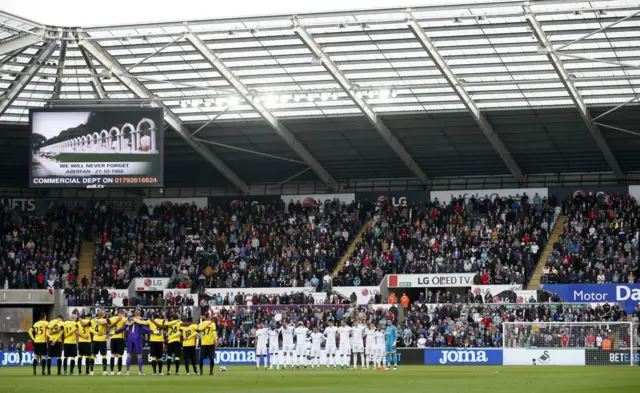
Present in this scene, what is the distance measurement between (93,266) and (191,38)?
2013 centimetres

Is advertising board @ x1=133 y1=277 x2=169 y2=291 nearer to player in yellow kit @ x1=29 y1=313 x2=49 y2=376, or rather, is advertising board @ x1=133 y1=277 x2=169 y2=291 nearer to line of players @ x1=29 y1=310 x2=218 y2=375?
line of players @ x1=29 y1=310 x2=218 y2=375

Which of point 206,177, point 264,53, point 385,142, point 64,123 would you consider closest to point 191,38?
point 264,53

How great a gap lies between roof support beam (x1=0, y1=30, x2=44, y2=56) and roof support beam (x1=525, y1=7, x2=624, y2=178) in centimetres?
2105

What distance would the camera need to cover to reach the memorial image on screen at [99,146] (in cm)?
5131

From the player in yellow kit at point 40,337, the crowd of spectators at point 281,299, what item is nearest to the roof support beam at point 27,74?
the crowd of spectators at point 281,299

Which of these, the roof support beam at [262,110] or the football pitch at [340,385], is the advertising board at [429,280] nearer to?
the roof support beam at [262,110]

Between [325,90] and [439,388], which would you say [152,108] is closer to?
[325,90]

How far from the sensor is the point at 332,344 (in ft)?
132

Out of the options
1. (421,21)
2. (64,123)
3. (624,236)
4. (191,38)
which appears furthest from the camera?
(624,236)

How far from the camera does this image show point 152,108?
168ft

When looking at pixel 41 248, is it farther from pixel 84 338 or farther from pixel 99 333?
pixel 99 333

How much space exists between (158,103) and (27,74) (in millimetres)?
6867

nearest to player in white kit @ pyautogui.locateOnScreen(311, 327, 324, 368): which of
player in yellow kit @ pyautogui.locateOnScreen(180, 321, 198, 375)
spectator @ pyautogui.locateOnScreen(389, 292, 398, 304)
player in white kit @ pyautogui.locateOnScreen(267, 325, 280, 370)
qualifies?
player in white kit @ pyautogui.locateOnScreen(267, 325, 280, 370)

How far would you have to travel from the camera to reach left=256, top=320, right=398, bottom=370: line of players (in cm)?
3981
